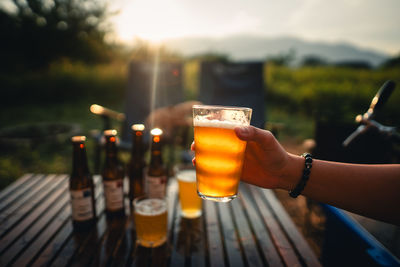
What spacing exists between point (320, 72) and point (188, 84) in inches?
259

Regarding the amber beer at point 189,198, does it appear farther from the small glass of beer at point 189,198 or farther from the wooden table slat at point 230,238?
the wooden table slat at point 230,238

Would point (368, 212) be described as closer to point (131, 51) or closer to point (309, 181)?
point (309, 181)

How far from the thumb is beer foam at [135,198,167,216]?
55 cm

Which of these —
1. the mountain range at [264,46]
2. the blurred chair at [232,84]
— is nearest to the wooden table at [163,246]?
the blurred chair at [232,84]

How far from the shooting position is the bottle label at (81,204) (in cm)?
120

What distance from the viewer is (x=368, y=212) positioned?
1.01m

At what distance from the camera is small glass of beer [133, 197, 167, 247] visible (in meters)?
1.12

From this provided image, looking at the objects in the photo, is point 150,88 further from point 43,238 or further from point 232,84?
point 43,238

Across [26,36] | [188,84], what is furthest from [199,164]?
[26,36]

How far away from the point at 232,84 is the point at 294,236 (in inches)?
151

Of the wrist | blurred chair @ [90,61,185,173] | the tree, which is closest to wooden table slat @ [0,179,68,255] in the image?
the wrist

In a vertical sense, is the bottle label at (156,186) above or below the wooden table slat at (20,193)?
above

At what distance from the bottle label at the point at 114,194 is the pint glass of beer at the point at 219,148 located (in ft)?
1.86

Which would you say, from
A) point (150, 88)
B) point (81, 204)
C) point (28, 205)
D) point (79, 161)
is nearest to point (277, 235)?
point (81, 204)
